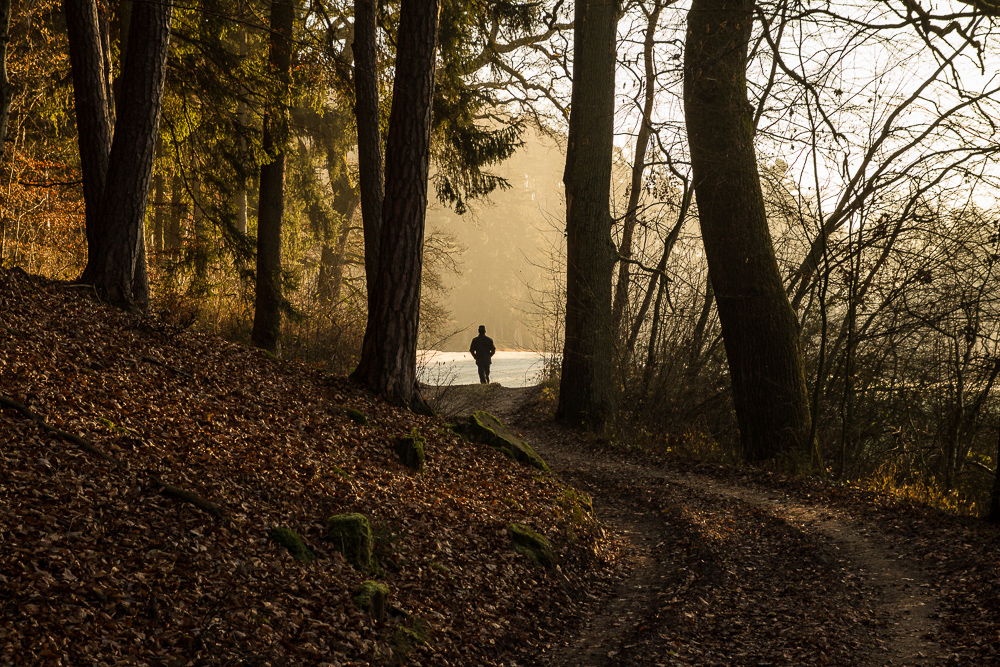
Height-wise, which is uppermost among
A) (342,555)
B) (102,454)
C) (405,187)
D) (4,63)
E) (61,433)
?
(4,63)

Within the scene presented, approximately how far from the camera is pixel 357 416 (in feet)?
23.6

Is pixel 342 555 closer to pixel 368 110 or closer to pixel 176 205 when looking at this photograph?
pixel 368 110

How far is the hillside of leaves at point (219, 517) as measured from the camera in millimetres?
3207

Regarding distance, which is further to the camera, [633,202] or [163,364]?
[633,202]

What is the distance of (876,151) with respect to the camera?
833 cm

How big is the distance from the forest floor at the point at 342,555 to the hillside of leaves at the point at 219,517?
0.7 inches

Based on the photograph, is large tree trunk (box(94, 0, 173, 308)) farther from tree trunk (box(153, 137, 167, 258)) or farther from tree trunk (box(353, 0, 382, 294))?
tree trunk (box(153, 137, 167, 258))

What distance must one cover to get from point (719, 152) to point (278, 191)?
725cm

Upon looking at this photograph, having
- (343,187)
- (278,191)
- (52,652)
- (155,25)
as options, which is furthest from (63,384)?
(343,187)

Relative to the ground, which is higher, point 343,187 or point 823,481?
point 343,187

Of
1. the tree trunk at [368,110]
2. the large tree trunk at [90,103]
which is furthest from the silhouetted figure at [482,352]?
the large tree trunk at [90,103]

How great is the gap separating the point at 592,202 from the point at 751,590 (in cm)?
765

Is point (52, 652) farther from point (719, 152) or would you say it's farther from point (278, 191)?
point (278, 191)

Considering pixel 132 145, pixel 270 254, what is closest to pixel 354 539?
pixel 132 145
